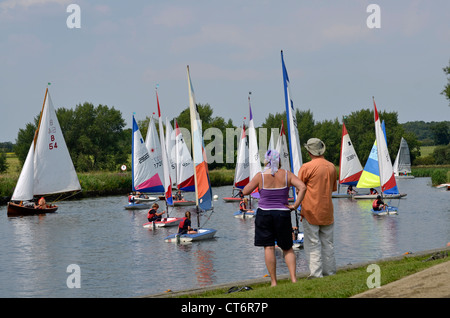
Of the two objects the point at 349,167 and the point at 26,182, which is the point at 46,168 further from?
the point at 349,167

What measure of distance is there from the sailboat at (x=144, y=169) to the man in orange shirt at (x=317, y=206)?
39.4 m

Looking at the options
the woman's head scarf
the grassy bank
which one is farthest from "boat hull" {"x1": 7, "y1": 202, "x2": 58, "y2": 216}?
the woman's head scarf

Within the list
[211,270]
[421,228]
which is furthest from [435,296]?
[421,228]

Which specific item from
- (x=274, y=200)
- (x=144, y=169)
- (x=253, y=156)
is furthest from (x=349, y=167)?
(x=274, y=200)

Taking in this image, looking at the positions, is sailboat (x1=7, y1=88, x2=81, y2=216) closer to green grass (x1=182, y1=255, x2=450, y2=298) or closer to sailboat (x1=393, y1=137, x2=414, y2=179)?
green grass (x1=182, y1=255, x2=450, y2=298)

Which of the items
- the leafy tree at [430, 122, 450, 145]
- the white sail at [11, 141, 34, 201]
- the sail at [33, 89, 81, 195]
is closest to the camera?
the white sail at [11, 141, 34, 201]

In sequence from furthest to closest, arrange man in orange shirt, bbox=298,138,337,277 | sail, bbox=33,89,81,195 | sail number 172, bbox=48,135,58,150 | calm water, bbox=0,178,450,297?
sail number 172, bbox=48,135,58,150 < sail, bbox=33,89,81,195 < calm water, bbox=0,178,450,297 < man in orange shirt, bbox=298,138,337,277

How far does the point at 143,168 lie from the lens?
165 feet

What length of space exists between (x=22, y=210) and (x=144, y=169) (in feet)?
34.0

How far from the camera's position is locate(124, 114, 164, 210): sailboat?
165 feet

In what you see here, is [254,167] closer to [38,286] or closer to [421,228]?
[421,228]

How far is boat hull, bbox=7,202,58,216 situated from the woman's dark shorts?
38138 mm

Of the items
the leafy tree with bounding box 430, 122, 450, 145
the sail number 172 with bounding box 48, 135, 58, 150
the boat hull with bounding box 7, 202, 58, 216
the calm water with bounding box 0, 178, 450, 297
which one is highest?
the leafy tree with bounding box 430, 122, 450, 145
